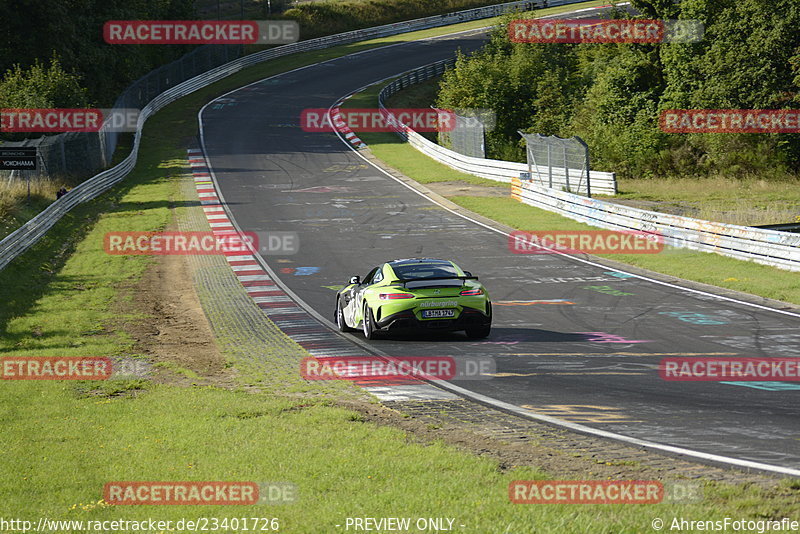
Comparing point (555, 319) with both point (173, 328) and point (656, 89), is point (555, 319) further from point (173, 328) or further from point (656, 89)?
point (656, 89)

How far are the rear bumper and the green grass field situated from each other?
8.83 feet

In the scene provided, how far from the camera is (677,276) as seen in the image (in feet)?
72.4

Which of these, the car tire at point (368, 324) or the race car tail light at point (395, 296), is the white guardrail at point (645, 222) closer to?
the race car tail light at point (395, 296)

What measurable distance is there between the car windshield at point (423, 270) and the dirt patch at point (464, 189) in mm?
22375

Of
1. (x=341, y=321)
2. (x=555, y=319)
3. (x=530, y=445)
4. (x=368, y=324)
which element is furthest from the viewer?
(x=555, y=319)

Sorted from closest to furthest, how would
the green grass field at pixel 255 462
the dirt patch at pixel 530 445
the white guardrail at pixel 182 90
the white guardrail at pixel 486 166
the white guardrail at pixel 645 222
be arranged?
the green grass field at pixel 255 462 < the dirt patch at pixel 530 445 < the white guardrail at pixel 645 222 < the white guardrail at pixel 182 90 < the white guardrail at pixel 486 166

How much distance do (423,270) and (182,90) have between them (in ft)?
188

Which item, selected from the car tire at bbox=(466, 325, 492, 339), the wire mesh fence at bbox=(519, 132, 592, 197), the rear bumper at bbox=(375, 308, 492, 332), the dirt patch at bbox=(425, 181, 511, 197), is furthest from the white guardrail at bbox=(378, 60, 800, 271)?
the rear bumper at bbox=(375, 308, 492, 332)

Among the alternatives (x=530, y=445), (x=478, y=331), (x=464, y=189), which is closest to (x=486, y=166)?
(x=464, y=189)

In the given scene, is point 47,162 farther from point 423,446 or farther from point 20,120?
point 423,446

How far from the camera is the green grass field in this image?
23.5 feet

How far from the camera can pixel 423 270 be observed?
1623cm

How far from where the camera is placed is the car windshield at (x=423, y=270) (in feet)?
52.3

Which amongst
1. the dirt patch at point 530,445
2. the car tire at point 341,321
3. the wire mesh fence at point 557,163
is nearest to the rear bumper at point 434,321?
the car tire at point 341,321
